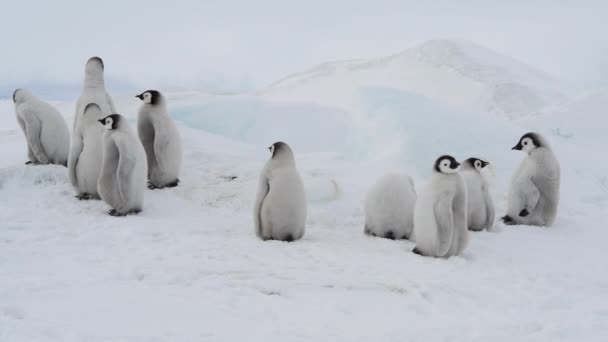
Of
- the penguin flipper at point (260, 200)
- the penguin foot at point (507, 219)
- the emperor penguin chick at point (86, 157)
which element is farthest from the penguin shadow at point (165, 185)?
the penguin foot at point (507, 219)

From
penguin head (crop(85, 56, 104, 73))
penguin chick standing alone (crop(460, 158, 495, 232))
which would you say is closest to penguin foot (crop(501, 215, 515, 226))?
penguin chick standing alone (crop(460, 158, 495, 232))

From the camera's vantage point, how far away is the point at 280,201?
4.59 meters

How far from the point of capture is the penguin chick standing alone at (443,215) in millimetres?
4340

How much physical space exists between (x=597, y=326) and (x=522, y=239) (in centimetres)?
274

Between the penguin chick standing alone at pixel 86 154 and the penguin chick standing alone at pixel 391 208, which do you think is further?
the penguin chick standing alone at pixel 86 154

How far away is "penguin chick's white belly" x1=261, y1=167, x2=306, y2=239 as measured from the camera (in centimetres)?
459

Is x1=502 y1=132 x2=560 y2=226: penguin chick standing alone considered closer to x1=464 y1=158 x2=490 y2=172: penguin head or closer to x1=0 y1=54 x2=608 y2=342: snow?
x1=0 y1=54 x2=608 y2=342: snow

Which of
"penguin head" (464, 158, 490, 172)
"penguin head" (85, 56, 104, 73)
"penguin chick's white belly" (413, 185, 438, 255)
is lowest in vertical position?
"penguin chick's white belly" (413, 185, 438, 255)

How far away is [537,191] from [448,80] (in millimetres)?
8420

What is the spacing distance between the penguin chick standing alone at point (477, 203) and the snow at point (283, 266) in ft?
0.74

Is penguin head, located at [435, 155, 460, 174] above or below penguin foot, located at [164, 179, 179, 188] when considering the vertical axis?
above

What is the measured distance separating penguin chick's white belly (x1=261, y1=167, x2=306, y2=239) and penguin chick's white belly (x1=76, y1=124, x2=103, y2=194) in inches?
81.4

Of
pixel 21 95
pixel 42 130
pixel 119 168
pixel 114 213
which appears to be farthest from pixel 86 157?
pixel 21 95

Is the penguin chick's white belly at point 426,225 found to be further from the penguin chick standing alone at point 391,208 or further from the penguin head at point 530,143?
the penguin head at point 530,143
